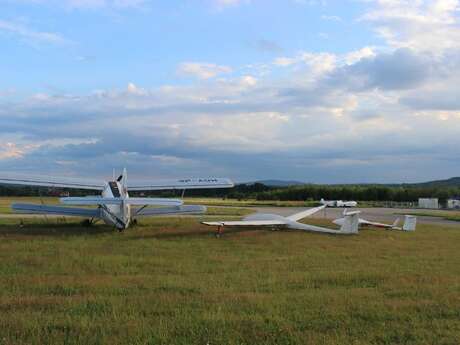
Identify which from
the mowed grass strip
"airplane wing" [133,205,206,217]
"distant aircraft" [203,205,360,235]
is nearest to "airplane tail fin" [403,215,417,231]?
"distant aircraft" [203,205,360,235]

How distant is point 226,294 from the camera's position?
727 cm

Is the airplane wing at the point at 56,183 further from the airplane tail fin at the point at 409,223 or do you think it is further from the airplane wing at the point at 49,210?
the airplane tail fin at the point at 409,223

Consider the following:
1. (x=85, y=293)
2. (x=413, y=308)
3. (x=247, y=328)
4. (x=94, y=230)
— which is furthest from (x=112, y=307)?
(x=94, y=230)

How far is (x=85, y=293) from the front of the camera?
734 cm

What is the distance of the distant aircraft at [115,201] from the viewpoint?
1830 cm

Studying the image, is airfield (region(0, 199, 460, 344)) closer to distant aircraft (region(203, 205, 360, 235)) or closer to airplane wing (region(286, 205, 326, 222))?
distant aircraft (region(203, 205, 360, 235))

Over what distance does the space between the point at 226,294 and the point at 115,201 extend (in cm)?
1158

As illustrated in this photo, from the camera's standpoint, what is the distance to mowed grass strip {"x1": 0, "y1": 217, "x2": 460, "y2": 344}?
17.3ft

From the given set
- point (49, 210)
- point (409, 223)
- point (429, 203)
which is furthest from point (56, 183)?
point (429, 203)

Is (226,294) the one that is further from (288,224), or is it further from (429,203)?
(429,203)

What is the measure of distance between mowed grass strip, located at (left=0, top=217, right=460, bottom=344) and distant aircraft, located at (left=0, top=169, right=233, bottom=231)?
3.89 meters

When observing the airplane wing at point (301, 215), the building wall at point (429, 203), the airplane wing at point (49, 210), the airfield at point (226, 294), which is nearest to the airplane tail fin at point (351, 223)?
the airplane wing at point (301, 215)

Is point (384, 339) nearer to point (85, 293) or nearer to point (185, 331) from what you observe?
point (185, 331)

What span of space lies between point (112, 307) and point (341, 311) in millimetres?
2918
